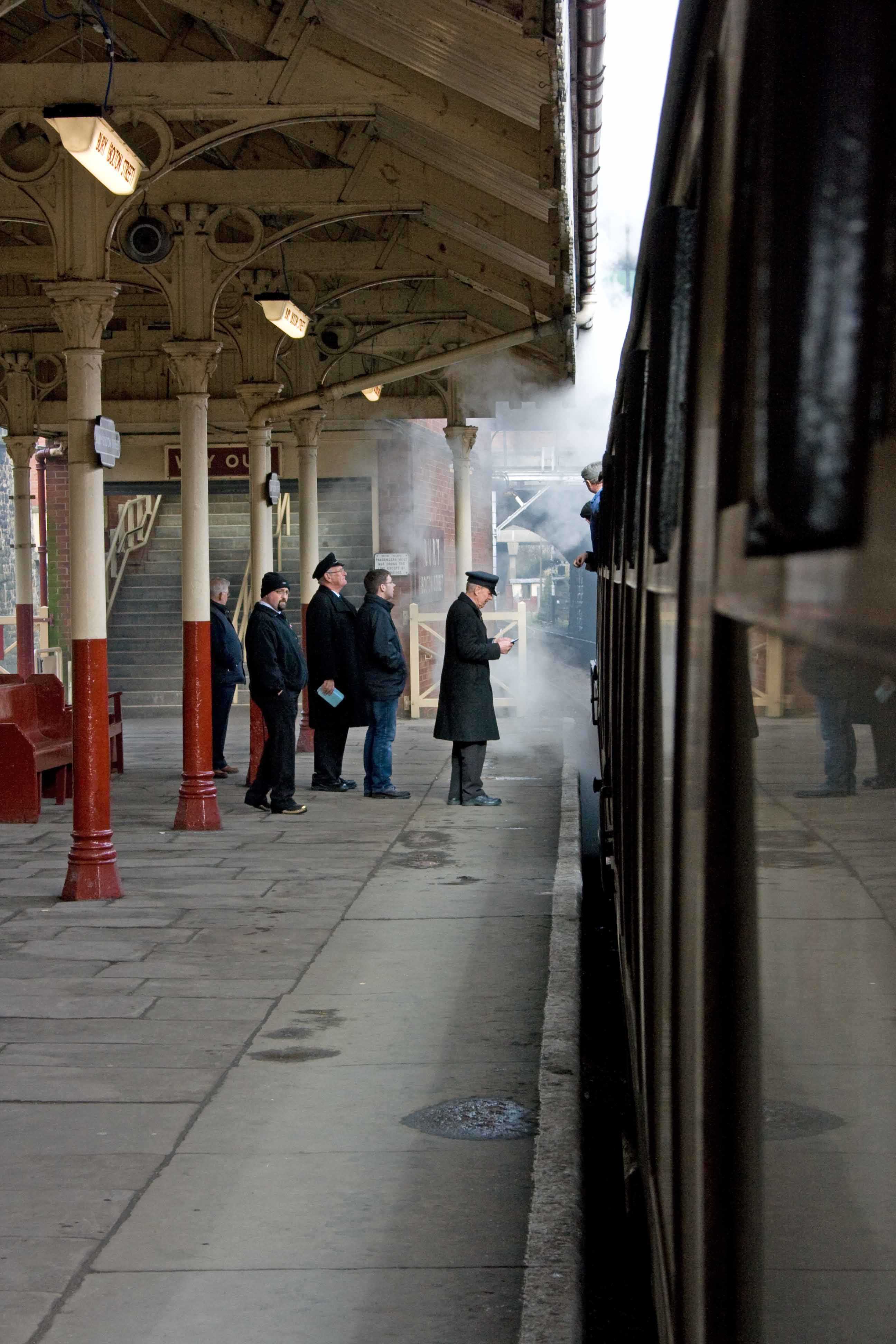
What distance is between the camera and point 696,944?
1.30 m

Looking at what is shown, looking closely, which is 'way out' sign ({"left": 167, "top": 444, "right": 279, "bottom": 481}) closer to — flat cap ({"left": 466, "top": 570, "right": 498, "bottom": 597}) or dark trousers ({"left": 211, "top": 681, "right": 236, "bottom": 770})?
dark trousers ({"left": 211, "top": 681, "right": 236, "bottom": 770})

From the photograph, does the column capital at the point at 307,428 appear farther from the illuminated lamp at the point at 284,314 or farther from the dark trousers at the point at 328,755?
the dark trousers at the point at 328,755

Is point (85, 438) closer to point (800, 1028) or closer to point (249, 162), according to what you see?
point (249, 162)

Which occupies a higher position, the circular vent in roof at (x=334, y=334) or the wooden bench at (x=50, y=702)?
the circular vent in roof at (x=334, y=334)

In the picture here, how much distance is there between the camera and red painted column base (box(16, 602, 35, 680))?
60.0ft

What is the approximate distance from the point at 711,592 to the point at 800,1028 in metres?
0.35

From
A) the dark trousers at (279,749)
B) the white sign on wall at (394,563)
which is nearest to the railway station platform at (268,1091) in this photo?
the dark trousers at (279,749)

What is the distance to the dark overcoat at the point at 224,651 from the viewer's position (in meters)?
13.3

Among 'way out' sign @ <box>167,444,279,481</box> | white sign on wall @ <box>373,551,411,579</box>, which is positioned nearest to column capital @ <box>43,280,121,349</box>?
'way out' sign @ <box>167,444,279,481</box>

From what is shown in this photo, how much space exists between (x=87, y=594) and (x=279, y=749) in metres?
3.54

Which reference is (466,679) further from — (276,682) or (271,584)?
(271,584)

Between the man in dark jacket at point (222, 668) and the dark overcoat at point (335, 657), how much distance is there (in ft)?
4.46

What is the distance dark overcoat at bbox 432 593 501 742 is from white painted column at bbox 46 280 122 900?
11.3 ft

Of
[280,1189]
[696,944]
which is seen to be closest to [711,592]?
[696,944]
